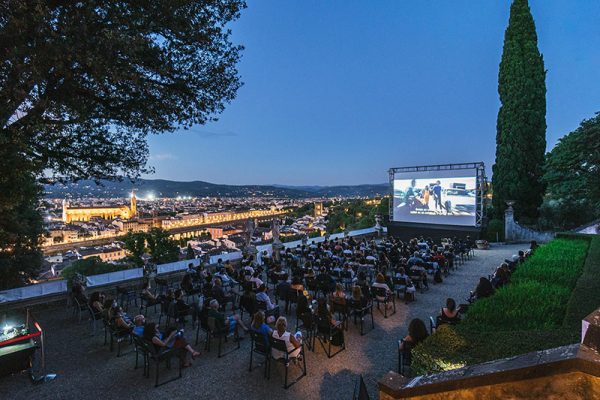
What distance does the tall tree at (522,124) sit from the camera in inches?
795

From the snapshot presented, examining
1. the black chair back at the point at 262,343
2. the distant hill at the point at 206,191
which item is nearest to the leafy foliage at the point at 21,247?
the black chair back at the point at 262,343

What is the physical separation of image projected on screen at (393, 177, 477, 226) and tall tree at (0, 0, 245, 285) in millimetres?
16755

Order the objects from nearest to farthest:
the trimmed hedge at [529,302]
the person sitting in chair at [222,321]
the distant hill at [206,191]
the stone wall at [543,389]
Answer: the stone wall at [543,389], the trimmed hedge at [529,302], the person sitting in chair at [222,321], the distant hill at [206,191]

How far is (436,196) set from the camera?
67.1 ft

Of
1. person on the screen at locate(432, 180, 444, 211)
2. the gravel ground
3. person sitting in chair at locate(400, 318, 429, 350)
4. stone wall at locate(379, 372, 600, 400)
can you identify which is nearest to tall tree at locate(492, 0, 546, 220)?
person on the screen at locate(432, 180, 444, 211)

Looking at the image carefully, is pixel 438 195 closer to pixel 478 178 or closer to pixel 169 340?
pixel 478 178

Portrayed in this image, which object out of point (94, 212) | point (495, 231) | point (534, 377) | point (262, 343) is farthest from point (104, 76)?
point (94, 212)

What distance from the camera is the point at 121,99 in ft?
21.0

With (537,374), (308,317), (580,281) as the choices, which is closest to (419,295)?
(580,281)

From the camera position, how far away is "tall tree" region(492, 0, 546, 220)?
2020 centimetres

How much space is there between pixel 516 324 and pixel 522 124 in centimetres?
2164

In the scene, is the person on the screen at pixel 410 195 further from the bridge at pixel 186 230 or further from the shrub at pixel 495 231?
the bridge at pixel 186 230

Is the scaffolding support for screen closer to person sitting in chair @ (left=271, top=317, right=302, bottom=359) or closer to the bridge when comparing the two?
person sitting in chair @ (left=271, top=317, right=302, bottom=359)

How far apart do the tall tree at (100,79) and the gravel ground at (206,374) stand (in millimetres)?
3028
